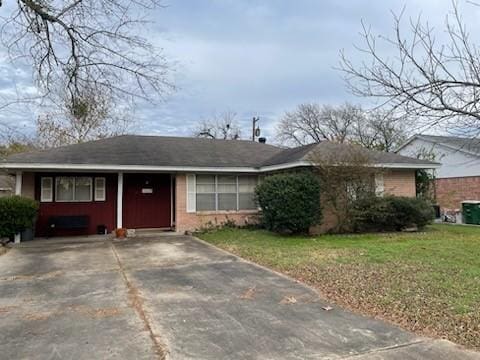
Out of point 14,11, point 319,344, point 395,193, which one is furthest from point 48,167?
point 395,193

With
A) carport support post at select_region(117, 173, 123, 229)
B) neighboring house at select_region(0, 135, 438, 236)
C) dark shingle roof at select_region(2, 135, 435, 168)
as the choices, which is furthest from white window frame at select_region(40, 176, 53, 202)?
carport support post at select_region(117, 173, 123, 229)

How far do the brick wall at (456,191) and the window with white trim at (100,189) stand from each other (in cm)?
1834

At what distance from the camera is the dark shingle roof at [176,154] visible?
44.4 ft

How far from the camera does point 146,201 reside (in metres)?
16.0

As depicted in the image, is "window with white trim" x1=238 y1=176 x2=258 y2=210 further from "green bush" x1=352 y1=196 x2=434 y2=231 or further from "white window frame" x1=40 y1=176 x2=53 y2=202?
"white window frame" x1=40 y1=176 x2=53 y2=202

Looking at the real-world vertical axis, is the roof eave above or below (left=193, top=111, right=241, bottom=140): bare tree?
below

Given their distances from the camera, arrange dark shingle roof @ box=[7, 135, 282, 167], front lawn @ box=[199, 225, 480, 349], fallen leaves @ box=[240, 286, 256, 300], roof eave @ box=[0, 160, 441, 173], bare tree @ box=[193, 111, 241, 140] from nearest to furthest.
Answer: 1. front lawn @ box=[199, 225, 480, 349]
2. fallen leaves @ box=[240, 286, 256, 300]
3. roof eave @ box=[0, 160, 441, 173]
4. dark shingle roof @ box=[7, 135, 282, 167]
5. bare tree @ box=[193, 111, 241, 140]

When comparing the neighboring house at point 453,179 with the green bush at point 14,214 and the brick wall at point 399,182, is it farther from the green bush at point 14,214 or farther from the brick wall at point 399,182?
the green bush at point 14,214

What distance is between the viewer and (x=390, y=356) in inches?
156

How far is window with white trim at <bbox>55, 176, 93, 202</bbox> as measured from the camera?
48.0 ft

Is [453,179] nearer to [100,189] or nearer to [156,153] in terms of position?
[156,153]

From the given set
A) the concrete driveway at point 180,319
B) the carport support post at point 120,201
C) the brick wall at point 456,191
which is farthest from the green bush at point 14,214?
the brick wall at point 456,191

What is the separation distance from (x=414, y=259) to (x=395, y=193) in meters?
7.24

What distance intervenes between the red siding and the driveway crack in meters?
7.00
